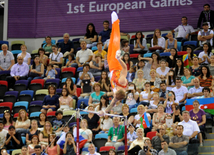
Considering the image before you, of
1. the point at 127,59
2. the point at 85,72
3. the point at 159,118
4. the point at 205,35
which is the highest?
the point at 205,35

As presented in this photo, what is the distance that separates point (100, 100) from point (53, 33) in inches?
246

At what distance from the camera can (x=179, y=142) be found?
8633 millimetres

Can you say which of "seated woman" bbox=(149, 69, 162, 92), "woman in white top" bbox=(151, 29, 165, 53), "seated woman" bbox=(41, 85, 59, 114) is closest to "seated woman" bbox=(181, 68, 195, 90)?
"seated woman" bbox=(149, 69, 162, 92)

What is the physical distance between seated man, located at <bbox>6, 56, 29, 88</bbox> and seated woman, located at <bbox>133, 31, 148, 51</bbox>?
368cm

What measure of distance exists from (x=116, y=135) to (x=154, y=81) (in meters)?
2.30

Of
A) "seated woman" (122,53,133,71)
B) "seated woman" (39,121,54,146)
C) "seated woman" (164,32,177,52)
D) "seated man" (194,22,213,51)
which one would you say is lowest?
"seated woman" (39,121,54,146)

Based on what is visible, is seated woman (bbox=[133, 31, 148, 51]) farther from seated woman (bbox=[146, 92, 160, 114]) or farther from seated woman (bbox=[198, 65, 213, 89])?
seated woman (bbox=[146, 92, 160, 114])

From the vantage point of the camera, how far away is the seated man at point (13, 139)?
10125mm

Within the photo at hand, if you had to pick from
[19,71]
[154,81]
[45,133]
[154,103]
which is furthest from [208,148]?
[19,71]

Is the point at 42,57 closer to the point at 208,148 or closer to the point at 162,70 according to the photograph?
the point at 162,70

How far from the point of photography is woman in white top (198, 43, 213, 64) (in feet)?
36.7

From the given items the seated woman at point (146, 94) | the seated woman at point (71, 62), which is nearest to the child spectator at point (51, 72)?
the seated woman at point (71, 62)

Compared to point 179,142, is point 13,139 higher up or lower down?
lower down

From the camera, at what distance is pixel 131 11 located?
48.3 ft
